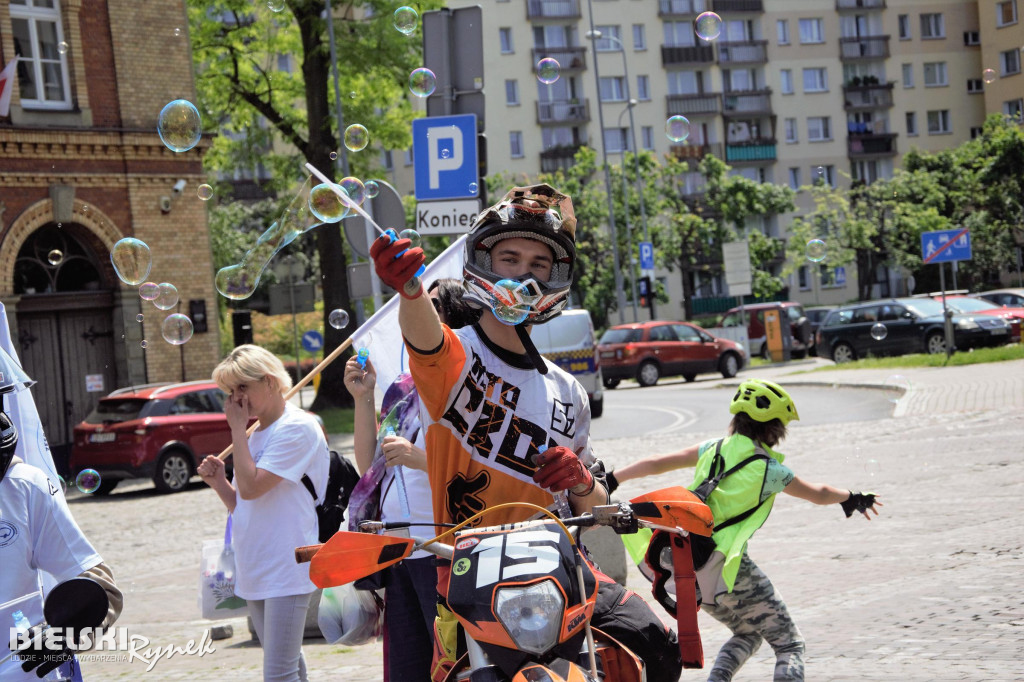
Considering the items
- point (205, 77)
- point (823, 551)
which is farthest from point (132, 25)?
point (823, 551)

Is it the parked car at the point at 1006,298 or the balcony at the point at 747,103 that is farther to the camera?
the balcony at the point at 747,103

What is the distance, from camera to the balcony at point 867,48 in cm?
6731

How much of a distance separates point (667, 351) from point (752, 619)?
26.6 metres

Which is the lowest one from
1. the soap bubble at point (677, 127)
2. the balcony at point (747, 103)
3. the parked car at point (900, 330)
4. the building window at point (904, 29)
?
the parked car at point (900, 330)

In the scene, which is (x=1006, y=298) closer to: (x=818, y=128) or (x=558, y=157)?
(x=558, y=157)

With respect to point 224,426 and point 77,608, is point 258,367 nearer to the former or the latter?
point 77,608

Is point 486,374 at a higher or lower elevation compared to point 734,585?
higher

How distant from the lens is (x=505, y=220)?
320 cm

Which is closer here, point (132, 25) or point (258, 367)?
point (258, 367)

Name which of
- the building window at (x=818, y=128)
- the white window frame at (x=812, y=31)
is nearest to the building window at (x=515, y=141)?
the building window at (x=818, y=128)

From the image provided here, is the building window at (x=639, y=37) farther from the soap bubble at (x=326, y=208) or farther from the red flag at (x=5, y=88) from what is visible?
the soap bubble at (x=326, y=208)

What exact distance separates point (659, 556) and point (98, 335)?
814 inches

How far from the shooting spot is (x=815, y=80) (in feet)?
225

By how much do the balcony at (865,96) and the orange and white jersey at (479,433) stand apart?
6880cm
